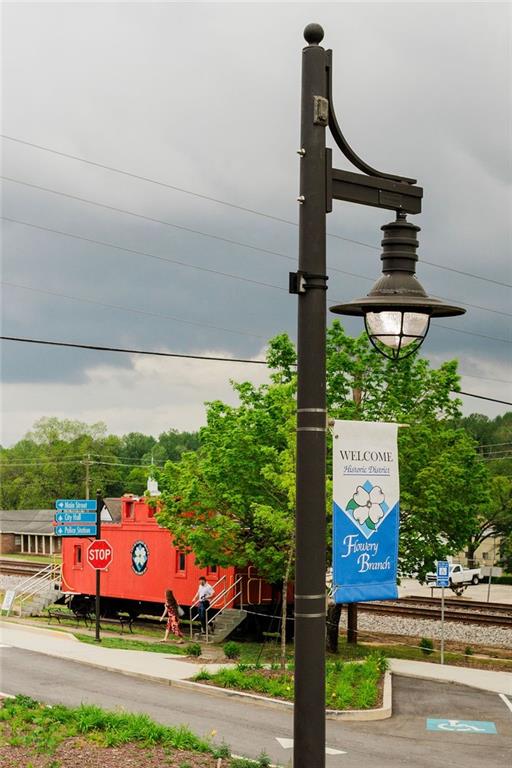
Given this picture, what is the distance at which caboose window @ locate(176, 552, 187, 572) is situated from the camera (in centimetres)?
3388

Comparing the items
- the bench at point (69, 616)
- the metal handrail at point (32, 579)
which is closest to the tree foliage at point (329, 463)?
the bench at point (69, 616)

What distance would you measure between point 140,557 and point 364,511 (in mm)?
29666

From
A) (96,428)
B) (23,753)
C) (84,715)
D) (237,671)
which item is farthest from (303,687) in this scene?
(96,428)

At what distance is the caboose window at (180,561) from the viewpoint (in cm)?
3388

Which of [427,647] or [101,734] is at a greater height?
[101,734]

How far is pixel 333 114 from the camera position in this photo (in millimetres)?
6613

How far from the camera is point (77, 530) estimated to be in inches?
1211

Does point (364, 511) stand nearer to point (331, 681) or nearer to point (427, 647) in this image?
point (331, 681)

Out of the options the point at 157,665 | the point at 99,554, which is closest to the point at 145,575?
the point at 99,554

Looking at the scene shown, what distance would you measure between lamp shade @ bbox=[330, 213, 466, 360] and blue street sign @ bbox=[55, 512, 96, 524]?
24.7 meters

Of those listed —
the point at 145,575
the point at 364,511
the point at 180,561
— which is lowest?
the point at 145,575

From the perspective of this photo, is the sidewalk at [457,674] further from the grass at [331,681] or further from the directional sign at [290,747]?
the directional sign at [290,747]

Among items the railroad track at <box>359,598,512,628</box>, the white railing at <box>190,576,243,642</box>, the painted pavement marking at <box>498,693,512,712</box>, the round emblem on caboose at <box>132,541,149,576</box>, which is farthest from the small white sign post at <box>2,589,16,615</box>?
the painted pavement marking at <box>498,693,512,712</box>

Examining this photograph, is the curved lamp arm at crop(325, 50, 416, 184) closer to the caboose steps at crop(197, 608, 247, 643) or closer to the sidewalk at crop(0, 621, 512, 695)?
the sidewalk at crop(0, 621, 512, 695)
